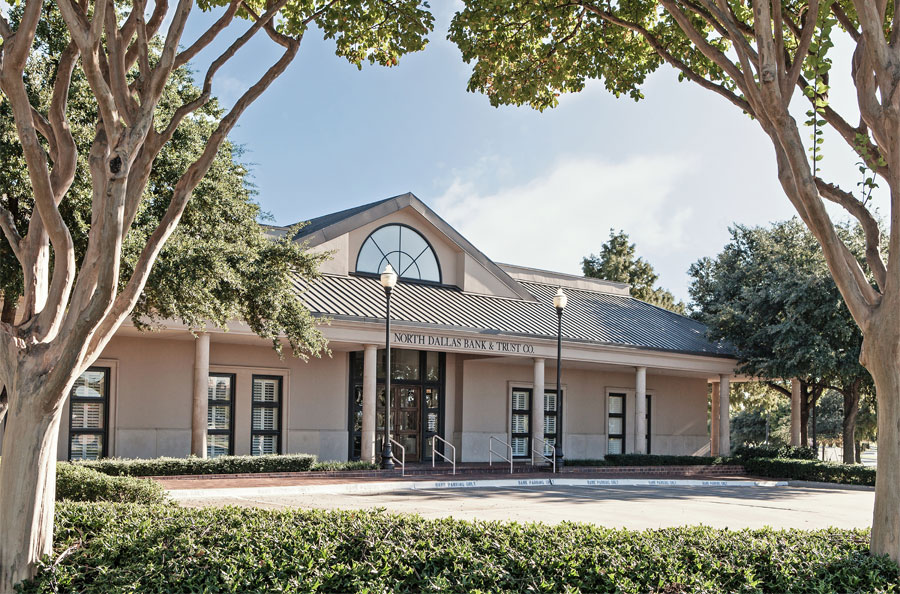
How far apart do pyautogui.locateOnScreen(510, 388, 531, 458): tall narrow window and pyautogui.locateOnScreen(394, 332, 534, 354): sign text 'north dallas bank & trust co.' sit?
4.07 m

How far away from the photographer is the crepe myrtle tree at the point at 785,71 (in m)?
8.07

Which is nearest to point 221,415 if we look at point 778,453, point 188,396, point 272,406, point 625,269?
point 188,396

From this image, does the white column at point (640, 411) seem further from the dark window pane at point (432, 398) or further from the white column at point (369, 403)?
the white column at point (369, 403)

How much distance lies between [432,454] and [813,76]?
64.3 feet

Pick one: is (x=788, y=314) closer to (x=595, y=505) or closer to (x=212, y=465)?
(x=595, y=505)

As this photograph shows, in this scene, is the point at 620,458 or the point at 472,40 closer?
the point at 472,40

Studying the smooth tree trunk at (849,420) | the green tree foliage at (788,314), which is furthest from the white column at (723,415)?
the smooth tree trunk at (849,420)

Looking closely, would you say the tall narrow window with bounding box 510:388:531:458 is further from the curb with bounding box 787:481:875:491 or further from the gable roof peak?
the curb with bounding box 787:481:875:491

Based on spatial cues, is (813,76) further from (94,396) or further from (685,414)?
(685,414)

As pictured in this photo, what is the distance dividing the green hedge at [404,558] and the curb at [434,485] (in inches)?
258

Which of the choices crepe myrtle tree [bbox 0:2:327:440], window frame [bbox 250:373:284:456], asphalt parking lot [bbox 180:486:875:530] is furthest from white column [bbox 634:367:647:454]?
crepe myrtle tree [bbox 0:2:327:440]

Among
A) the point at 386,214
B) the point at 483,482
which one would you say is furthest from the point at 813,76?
the point at 386,214

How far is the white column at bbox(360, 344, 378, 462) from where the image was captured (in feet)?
75.0

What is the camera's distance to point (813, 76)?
9305 mm
